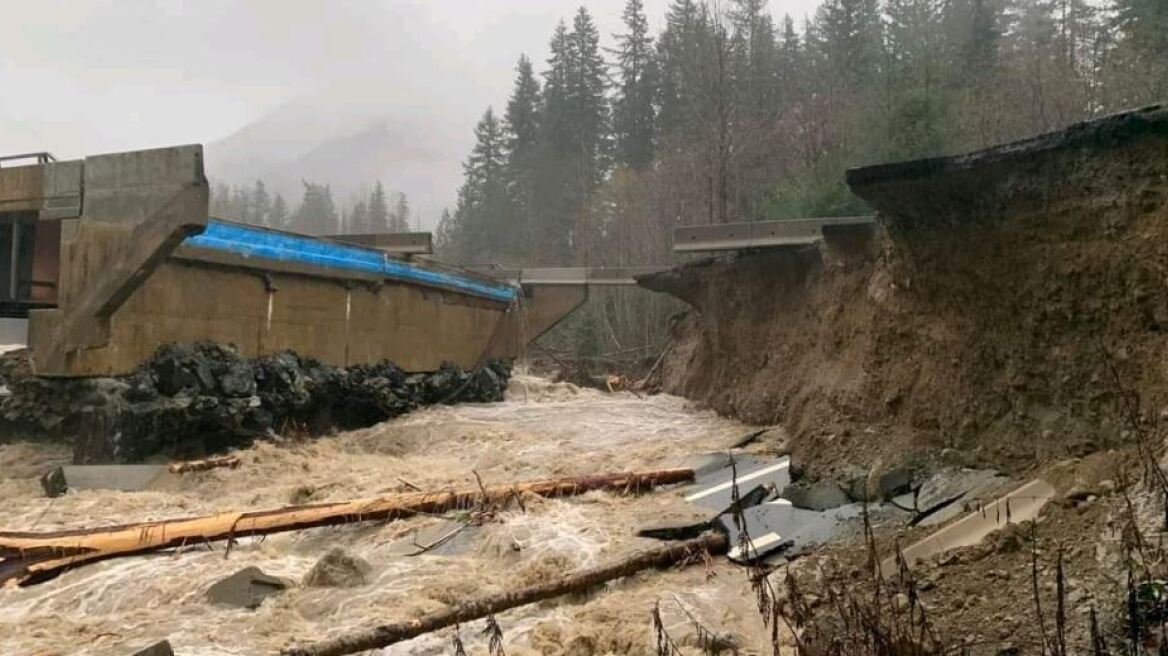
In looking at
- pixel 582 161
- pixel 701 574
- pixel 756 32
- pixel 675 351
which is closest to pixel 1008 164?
pixel 701 574

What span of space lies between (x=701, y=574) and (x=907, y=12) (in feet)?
125

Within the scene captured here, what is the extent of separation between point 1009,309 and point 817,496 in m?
2.29

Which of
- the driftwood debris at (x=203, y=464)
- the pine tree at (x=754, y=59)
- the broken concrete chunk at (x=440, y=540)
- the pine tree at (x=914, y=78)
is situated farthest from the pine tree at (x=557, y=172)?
the broken concrete chunk at (x=440, y=540)

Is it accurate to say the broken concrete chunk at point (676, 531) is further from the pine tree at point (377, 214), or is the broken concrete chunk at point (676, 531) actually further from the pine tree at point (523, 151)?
the pine tree at point (377, 214)

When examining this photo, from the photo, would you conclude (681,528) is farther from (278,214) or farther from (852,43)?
(278,214)

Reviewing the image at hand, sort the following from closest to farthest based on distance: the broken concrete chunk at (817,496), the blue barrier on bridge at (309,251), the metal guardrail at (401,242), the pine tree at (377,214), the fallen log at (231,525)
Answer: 1. the broken concrete chunk at (817,496)
2. the fallen log at (231,525)
3. the blue barrier on bridge at (309,251)
4. the metal guardrail at (401,242)
5. the pine tree at (377,214)

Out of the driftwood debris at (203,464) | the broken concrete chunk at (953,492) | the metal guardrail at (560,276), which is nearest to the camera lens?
the broken concrete chunk at (953,492)

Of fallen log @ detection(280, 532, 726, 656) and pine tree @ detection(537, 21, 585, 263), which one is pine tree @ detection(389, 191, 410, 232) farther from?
fallen log @ detection(280, 532, 726, 656)

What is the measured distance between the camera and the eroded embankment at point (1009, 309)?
5766 millimetres

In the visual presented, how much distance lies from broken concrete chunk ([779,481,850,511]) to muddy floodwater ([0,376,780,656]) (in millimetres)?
964

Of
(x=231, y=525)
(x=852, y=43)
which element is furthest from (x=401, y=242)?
(x=852, y=43)

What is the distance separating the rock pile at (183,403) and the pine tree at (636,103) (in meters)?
36.5

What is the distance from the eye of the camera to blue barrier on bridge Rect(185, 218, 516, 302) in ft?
51.1

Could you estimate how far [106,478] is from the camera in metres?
11.4
